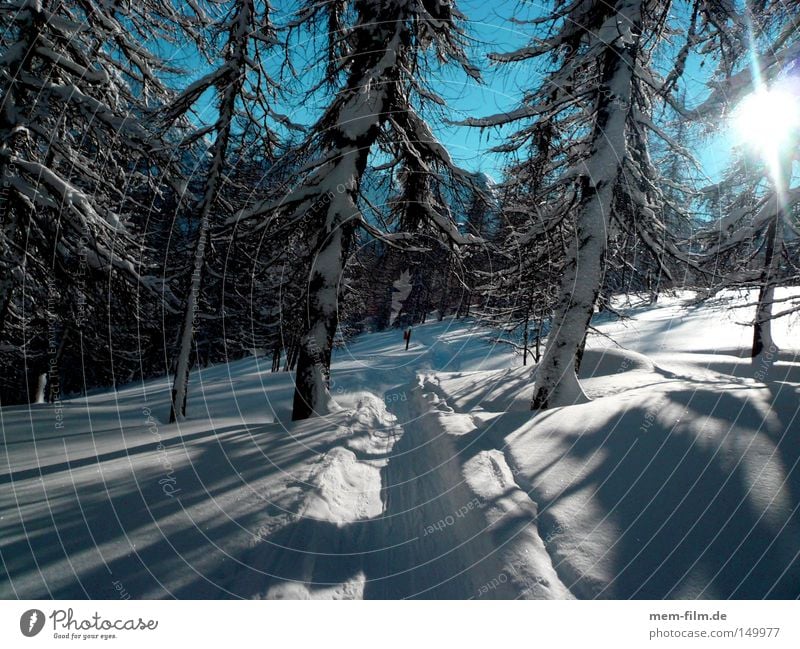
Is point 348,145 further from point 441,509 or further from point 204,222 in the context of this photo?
point 441,509

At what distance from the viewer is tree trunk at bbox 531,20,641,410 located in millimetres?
6195

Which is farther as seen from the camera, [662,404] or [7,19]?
[7,19]

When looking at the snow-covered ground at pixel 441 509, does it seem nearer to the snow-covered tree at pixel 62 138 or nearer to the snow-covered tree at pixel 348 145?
the snow-covered tree at pixel 348 145

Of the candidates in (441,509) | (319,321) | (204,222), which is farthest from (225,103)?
(441,509)

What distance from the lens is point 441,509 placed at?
388 cm

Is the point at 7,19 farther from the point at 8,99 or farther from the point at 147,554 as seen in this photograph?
the point at 147,554

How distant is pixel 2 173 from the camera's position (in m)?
5.21

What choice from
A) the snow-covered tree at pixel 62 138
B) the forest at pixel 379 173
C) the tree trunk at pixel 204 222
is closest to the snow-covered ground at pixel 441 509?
the forest at pixel 379 173

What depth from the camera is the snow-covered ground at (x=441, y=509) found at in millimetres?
2377

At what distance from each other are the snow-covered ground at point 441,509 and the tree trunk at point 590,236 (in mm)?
1223

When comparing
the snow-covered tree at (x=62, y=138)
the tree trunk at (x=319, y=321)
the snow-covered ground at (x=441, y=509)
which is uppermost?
the snow-covered tree at (x=62, y=138)

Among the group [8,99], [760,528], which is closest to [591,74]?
[760,528]

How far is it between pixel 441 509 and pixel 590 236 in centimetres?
507
